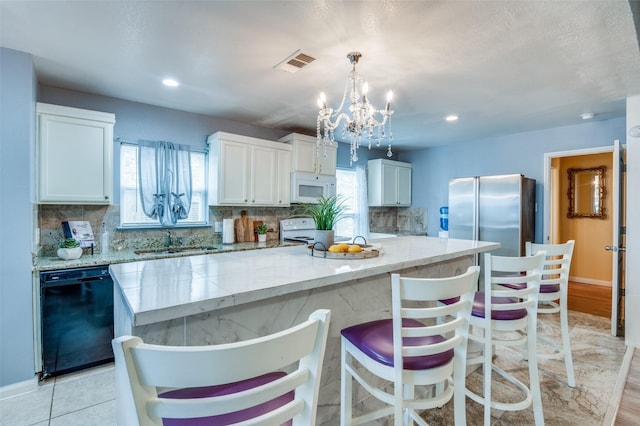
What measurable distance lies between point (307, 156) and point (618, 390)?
3752mm

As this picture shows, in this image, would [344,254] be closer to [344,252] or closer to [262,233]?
[344,252]

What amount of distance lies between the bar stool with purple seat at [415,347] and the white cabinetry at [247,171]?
2662 mm

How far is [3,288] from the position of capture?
7.23 feet

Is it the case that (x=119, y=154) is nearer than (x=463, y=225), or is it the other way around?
(x=119, y=154)

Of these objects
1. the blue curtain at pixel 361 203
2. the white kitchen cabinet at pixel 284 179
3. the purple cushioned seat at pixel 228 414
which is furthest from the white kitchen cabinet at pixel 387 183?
the purple cushioned seat at pixel 228 414

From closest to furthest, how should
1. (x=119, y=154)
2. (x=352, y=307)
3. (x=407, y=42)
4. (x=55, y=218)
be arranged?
(x=352, y=307), (x=407, y=42), (x=55, y=218), (x=119, y=154)

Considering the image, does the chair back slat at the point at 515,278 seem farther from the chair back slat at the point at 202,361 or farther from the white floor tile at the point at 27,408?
the white floor tile at the point at 27,408

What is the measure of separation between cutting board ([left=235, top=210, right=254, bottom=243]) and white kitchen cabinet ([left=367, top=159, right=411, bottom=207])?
2325 millimetres

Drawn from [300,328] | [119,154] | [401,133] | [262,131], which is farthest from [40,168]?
[401,133]

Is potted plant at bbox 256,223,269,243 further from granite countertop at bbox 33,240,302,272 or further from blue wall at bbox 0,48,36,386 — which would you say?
blue wall at bbox 0,48,36,386

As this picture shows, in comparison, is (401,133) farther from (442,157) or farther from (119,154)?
(119,154)

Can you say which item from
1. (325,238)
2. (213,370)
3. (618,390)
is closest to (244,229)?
(325,238)

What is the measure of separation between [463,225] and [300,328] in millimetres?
4445

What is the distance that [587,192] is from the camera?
541 cm
